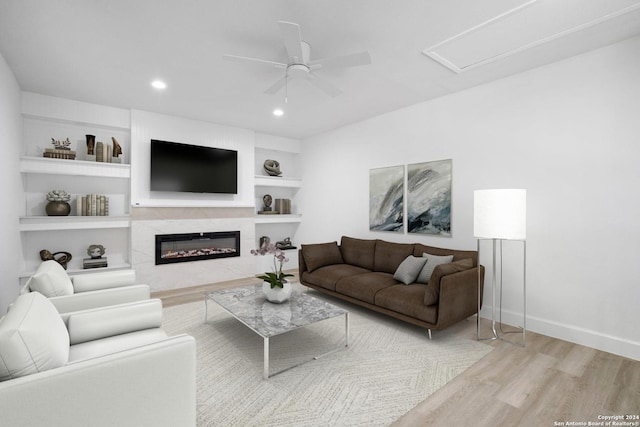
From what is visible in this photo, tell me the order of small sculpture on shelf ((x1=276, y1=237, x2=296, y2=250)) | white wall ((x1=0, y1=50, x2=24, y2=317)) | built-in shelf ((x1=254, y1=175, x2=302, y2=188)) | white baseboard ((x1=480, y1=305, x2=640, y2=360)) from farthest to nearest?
small sculpture on shelf ((x1=276, y1=237, x2=296, y2=250)) → built-in shelf ((x1=254, y1=175, x2=302, y2=188)) → white wall ((x1=0, y1=50, x2=24, y2=317)) → white baseboard ((x1=480, y1=305, x2=640, y2=360))

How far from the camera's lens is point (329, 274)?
4207 millimetres

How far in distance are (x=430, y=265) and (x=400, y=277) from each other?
37cm

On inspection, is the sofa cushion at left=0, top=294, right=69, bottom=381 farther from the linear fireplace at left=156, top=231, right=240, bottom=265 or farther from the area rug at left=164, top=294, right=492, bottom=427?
the linear fireplace at left=156, top=231, right=240, bottom=265

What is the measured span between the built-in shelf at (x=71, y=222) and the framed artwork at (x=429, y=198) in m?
4.19

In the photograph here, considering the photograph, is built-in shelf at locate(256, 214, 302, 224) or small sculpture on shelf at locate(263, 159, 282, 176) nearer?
built-in shelf at locate(256, 214, 302, 224)

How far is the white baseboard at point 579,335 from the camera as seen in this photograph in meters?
2.71

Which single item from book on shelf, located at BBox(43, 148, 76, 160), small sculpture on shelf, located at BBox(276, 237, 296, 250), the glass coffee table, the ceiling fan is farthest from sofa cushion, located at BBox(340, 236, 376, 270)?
book on shelf, located at BBox(43, 148, 76, 160)

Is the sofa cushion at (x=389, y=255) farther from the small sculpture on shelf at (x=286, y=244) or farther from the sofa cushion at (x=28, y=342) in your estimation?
the sofa cushion at (x=28, y=342)

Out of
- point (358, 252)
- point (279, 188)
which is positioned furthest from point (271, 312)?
point (279, 188)

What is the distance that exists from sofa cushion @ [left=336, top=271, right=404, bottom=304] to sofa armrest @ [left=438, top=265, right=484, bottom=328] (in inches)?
30.4

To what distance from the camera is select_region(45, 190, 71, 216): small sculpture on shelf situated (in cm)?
414

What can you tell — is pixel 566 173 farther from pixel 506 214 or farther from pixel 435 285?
pixel 435 285

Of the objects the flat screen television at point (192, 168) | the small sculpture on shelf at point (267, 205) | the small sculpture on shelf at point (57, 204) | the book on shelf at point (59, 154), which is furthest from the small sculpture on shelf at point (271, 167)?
the small sculpture on shelf at point (57, 204)

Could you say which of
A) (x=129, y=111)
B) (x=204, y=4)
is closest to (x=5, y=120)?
(x=129, y=111)
